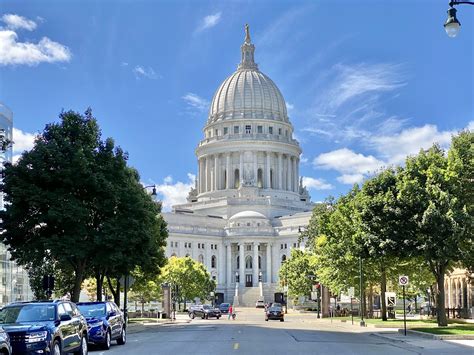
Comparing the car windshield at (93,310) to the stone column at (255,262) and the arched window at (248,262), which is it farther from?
the arched window at (248,262)

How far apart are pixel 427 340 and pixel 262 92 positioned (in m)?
149

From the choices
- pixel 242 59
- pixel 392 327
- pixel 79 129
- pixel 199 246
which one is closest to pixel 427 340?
pixel 392 327

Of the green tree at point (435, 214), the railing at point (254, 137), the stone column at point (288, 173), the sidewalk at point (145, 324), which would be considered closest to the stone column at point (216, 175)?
the railing at point (254, 137)

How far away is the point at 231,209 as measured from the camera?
170125mm

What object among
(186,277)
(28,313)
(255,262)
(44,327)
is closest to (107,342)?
(28,313)

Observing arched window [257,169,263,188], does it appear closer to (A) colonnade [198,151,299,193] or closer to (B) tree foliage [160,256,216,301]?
(A) colonnade [198,151,299,193]

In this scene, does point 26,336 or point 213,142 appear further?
point 213,142

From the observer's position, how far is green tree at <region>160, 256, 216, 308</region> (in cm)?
10588

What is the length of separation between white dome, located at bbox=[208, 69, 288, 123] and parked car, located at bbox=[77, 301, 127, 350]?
487ft

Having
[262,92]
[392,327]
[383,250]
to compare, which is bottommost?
[392,327]

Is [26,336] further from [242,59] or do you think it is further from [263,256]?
[242,59]

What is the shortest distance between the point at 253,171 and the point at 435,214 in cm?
13416

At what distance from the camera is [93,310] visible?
29.0 meters

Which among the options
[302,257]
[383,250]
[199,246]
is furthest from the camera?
[199,246]
